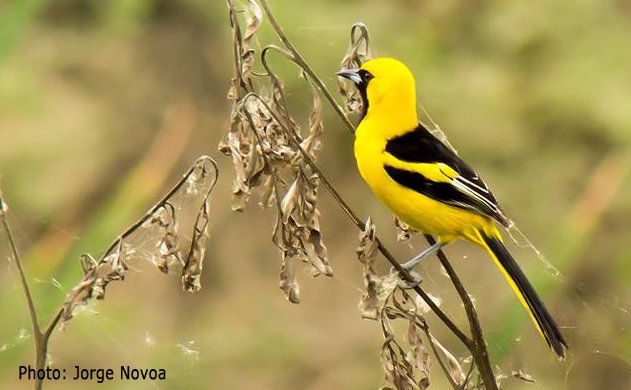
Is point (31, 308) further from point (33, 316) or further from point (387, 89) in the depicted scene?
point (387, 89)

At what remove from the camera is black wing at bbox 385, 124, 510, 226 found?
5.75 feet

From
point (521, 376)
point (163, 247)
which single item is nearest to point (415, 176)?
point (521, 376)

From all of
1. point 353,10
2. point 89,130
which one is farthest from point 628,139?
point 89,130

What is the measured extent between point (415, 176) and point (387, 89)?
16 cm

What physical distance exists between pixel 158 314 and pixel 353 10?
147 cm

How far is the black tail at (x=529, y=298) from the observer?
4.81ft

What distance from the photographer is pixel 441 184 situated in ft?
5.86

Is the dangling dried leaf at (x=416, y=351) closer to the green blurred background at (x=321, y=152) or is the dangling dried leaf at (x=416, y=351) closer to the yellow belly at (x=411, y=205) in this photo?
the yellow belly at (x=411, y=205)

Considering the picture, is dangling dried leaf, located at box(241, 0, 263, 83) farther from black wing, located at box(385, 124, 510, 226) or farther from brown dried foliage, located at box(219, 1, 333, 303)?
black wing, located at box(385, 124, 510, 226)

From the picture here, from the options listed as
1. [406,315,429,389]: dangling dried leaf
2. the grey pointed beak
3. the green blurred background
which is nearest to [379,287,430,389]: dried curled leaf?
[406,315,429,389]: dangling dried leaf

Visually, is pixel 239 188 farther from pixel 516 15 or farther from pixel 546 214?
pixel 516 15

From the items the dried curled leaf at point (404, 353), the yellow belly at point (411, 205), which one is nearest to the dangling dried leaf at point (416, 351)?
the dried curled leaf at point (404, 353)

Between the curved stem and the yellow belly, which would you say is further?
the yellow belly

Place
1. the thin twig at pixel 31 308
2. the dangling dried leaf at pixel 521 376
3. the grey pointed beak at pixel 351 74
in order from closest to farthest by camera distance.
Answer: the thin twig at pixel 31 308 → the dangling dried leaf at pixel 521 376 → the grey pointed beak at pixel 351 74
